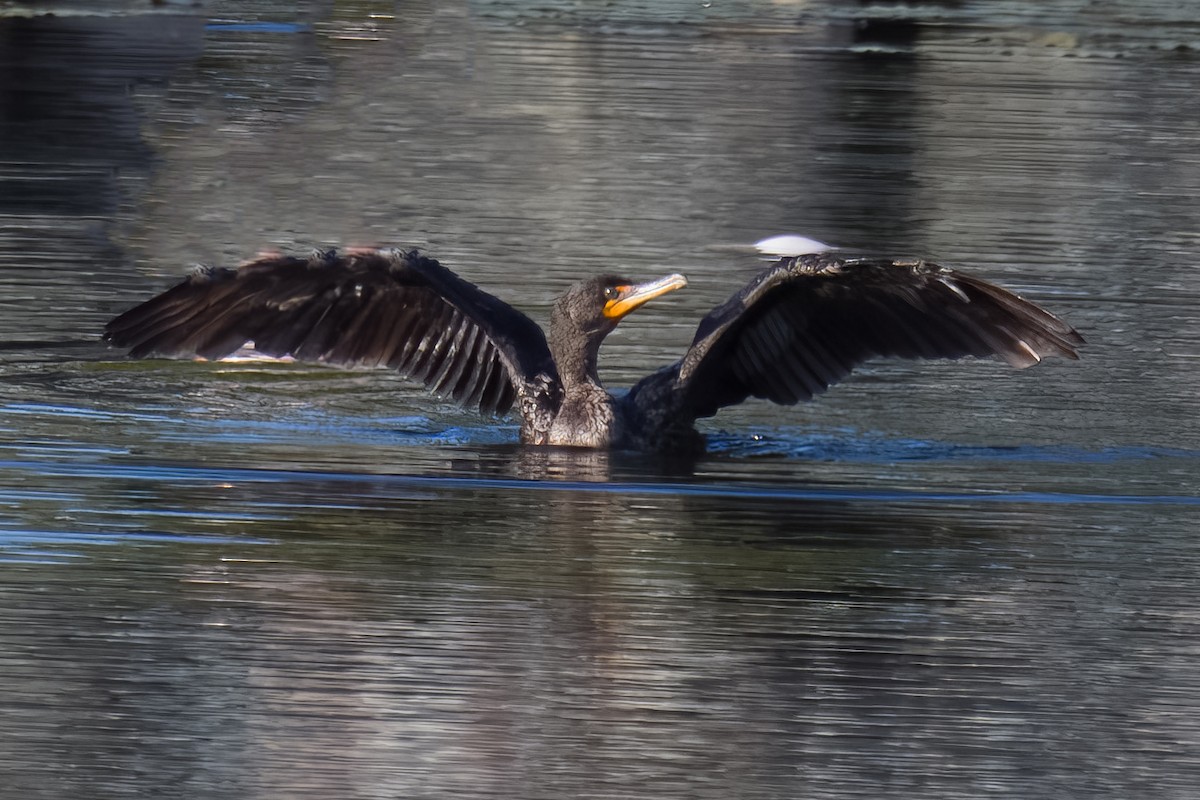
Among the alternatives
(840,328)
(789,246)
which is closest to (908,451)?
(840,328)

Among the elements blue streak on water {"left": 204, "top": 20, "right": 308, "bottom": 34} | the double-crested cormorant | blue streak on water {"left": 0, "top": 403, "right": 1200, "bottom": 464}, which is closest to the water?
blue streak on water {"left": 0, "top": 403, "right": 1200, "bottom": 464}

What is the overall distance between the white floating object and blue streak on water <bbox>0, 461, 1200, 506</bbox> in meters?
4.68

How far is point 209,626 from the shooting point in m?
6.43

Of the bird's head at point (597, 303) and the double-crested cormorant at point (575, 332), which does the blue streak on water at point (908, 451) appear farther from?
the bird's head at point (597, 303)

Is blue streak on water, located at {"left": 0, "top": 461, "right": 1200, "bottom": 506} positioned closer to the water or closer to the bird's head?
the water

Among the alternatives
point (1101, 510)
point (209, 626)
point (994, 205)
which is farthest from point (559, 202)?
point (209, 626)

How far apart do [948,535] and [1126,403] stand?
2292mm

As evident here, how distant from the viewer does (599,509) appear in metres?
7.88

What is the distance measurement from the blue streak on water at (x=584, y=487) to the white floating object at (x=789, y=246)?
15.4 feet

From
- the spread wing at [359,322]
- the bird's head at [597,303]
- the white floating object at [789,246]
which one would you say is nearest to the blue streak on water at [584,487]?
the spread wing at [359,322]

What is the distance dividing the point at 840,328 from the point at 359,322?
1.91 metres

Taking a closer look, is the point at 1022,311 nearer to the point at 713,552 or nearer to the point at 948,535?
the point at 948,535

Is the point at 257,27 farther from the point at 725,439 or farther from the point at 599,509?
the point at 599,509

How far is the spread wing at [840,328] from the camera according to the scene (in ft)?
27.2
